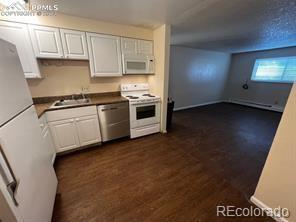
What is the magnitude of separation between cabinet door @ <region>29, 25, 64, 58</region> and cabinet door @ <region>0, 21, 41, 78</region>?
0.24 feet

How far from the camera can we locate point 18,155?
860 millimetres

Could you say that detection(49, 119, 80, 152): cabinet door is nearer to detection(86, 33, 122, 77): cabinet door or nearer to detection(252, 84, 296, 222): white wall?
detection(86, 33, 122, 77): cabinet door

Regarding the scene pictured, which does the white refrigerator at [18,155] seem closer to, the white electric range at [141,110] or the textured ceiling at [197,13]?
the textured ceiling at [197,13]

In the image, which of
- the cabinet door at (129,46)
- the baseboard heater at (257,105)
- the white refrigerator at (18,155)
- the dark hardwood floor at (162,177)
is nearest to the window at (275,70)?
the baseboard heater at (257,105)

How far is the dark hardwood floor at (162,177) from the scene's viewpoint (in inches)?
55.1

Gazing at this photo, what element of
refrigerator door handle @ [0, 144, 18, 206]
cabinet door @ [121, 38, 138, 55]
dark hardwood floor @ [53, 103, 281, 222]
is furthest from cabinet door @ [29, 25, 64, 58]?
refrigerator door handle @ [0, 144, 18, 206]

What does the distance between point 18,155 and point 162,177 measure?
5.27 ft

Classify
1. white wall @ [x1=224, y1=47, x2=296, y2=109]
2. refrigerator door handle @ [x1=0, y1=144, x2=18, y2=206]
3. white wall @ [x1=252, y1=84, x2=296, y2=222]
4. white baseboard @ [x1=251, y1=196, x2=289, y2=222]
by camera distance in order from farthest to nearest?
white wall @ [x1=224, y1=47, x2=296, y2=109], white baseboard @ [x1=251, y1=196, x2=289, y2=222], white wall @ [x1=252, y1=84, x2=296, y2=222], refrigerator door handle @ [x1=0, y1=144, x2=18, y2=206]

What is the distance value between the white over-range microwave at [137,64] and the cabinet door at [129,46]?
0.29 feet

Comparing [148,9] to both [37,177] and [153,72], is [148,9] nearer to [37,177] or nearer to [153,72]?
[153,72]

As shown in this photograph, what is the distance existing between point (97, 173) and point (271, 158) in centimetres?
216

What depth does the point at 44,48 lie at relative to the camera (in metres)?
2.09

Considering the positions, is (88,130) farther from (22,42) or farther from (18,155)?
(22,42)

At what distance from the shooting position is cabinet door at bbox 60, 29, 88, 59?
2199 mm
